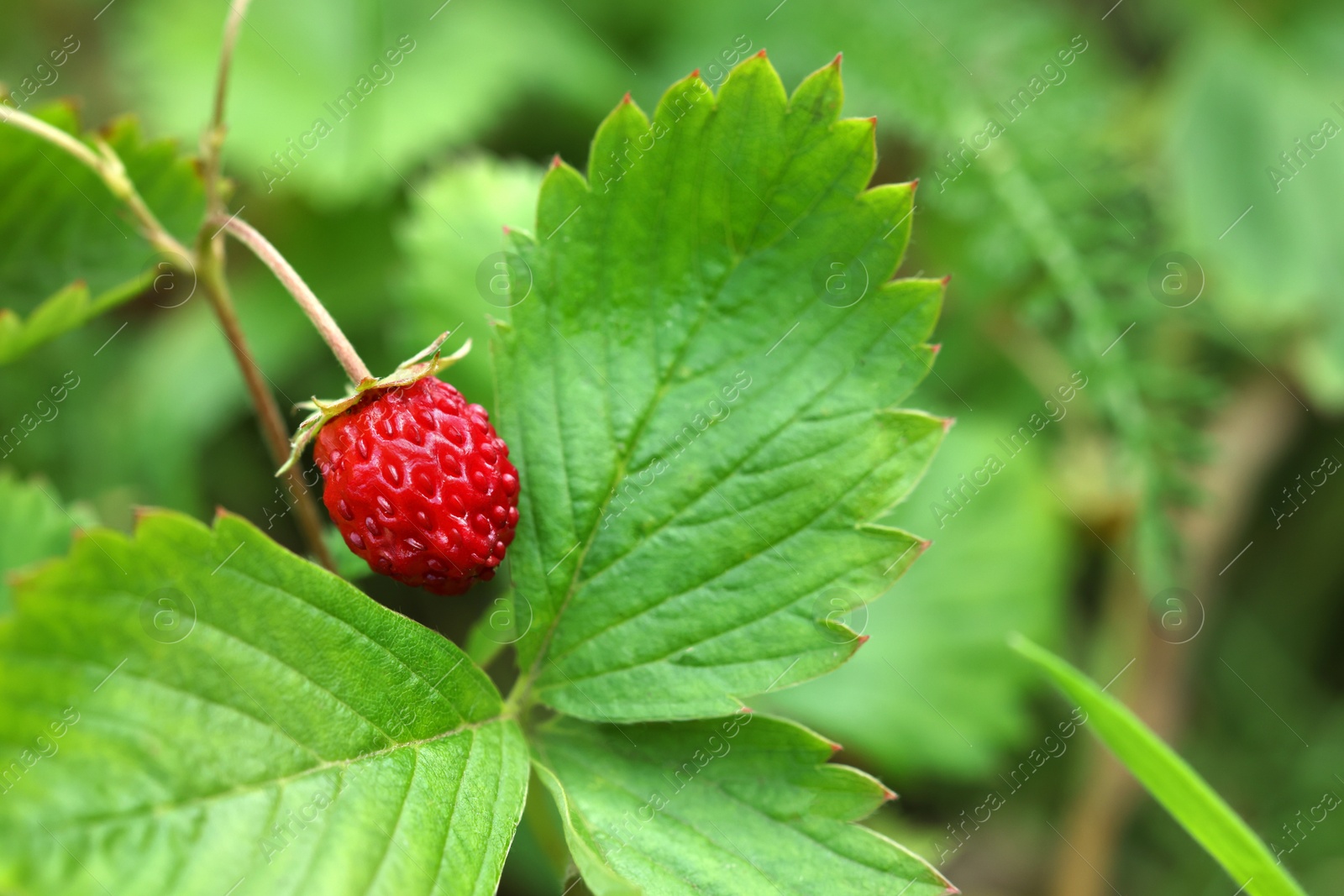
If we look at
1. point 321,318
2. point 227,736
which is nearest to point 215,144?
point 321,318

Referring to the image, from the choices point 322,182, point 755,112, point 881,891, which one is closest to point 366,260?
point 322,182

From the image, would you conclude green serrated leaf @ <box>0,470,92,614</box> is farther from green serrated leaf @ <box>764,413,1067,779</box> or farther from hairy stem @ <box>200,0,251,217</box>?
green serrated leaf @ <box>764,413,1067,779</box>

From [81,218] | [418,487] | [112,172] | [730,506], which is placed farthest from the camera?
[81,218]

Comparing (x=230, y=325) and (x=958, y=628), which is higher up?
(x=230, y=325)

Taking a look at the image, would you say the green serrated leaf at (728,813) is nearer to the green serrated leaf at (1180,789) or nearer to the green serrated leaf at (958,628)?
the green serrated leaf at (1180,789)

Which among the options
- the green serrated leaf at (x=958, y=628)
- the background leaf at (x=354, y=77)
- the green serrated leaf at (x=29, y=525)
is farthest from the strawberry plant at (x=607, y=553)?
the background leaf at (x=354, y=77)

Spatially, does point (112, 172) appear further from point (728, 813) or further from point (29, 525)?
point (728, 813)
